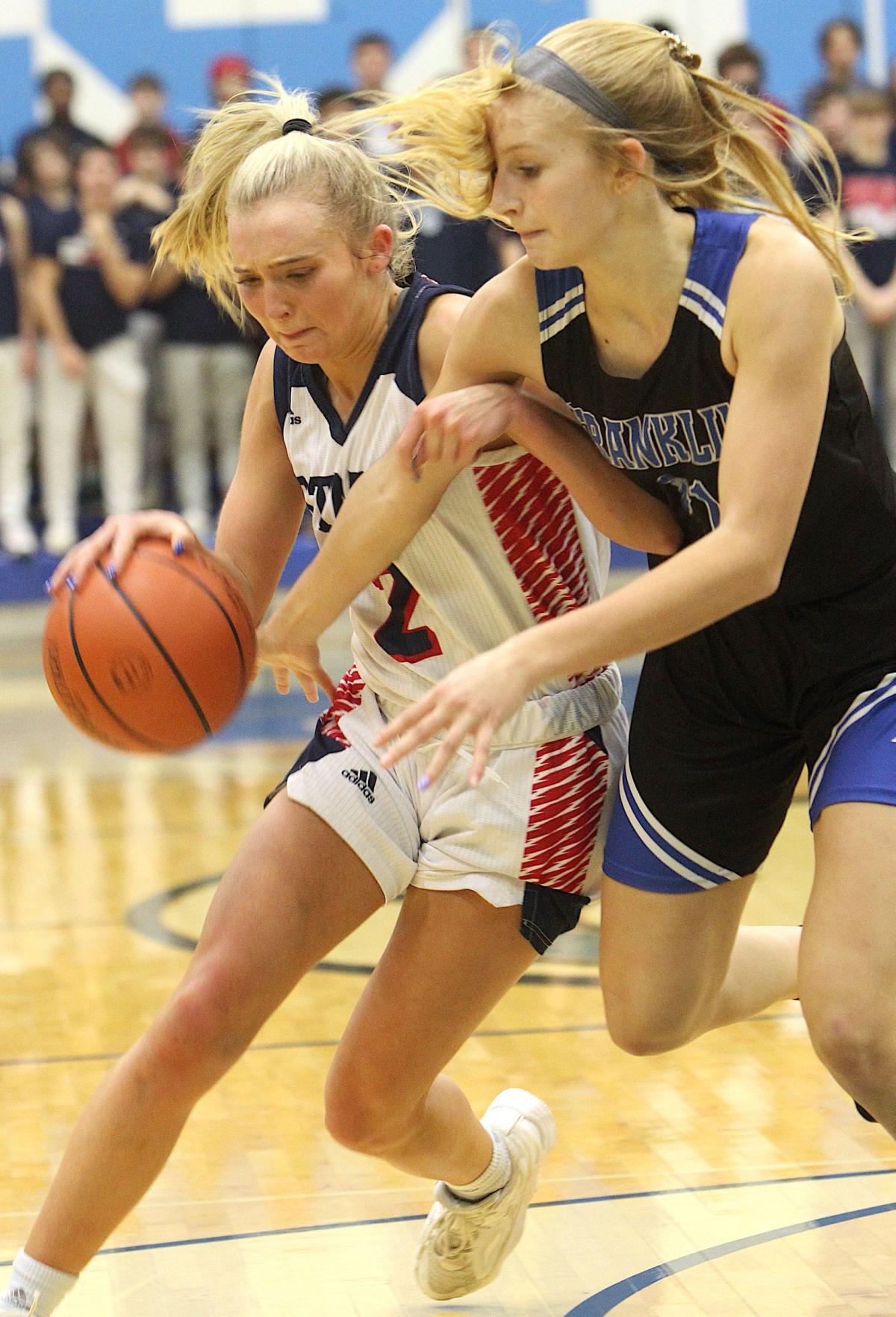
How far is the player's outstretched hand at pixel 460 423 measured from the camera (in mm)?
2383

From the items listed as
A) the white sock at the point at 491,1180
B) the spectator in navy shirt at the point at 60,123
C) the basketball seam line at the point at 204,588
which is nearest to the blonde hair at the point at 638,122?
the basketball seam line at the point at 204,588

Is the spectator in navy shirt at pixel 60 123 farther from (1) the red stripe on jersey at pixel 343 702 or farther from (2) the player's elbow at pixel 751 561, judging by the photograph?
(2) the player's elbow at pixel 751 561

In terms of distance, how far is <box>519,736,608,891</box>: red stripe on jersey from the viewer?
2654 mm

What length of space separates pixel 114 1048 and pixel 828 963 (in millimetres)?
2072

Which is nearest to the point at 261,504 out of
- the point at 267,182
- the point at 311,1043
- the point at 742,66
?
the point at 267,182

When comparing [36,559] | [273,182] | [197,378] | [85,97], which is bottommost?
[36,559]

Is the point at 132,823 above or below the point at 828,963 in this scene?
below

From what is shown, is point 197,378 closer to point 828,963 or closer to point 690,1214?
point 690,1214

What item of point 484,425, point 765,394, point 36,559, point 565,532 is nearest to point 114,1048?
point 565,532

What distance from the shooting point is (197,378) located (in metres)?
8.88

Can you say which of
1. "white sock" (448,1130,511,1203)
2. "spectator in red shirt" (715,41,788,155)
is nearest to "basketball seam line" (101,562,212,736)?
"white sock" (448,1130,511,1203)

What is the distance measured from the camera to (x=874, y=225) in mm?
8648

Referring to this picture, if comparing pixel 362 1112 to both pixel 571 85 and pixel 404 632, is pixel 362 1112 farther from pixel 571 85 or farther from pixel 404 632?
pixel 571 85

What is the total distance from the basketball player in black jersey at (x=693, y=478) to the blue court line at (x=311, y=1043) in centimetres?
128
